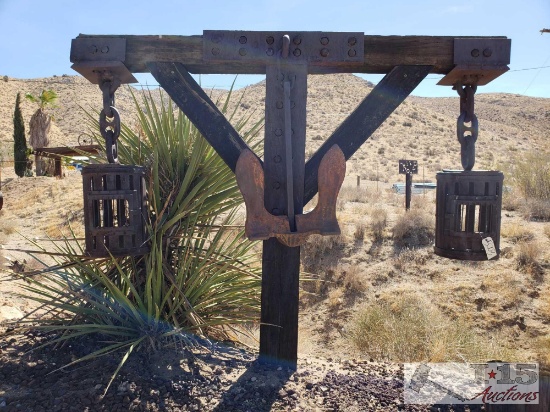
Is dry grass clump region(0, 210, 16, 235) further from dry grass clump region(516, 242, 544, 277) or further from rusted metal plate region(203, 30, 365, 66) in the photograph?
dry grass clump region(516, 242, 544, 277)

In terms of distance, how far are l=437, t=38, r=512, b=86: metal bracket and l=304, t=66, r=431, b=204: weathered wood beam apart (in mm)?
200

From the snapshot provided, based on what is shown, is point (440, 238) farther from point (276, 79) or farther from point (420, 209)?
point (420, 209)

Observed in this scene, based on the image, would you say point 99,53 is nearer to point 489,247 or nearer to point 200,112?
point 200,112

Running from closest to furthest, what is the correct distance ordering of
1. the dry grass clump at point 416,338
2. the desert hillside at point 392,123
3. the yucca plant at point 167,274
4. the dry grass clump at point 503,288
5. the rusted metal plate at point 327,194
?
the rusted metal plate at point 327,194 < the yucca plant at point 167,274 < the dry grass clump at point 416,338 < the dry grass clump at point 503,288 < the desert hillside at point 392,123

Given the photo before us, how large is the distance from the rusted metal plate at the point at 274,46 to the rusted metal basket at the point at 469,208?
0.96 metres

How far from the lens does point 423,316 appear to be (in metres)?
6.89

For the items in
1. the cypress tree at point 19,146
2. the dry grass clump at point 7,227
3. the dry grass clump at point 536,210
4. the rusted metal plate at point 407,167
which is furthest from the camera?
the cypress tree at point 19,146

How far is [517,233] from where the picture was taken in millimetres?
10000

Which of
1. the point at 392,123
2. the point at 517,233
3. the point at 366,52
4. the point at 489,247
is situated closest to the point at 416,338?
the point at 489,247

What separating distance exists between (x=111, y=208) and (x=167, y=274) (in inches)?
33.0

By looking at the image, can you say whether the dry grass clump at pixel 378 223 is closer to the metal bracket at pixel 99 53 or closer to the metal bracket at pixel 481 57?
the metal bracket at pixel 481 57

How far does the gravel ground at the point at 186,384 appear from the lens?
2682 millimetres

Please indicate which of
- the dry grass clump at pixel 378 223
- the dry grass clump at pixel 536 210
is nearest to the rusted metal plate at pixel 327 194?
the dry grass clump at pixel 378 223

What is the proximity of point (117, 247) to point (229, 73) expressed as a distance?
1.39 m
